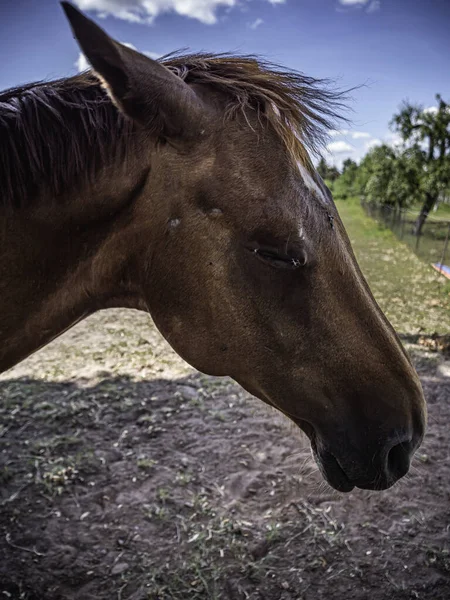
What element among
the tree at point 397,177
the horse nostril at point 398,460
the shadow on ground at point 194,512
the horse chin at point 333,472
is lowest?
the shadow on ground at point 194,512

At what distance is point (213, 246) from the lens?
1510 millimetres

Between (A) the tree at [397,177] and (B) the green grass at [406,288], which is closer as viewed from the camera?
(B) the green grass at [406,288]

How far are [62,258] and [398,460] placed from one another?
1.37 m

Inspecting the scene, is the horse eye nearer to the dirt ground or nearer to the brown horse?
the brown horse

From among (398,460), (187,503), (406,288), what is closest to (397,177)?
(406,288)

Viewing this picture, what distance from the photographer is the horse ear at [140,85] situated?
3.84ft

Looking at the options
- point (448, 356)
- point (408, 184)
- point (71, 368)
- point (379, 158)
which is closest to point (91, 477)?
point (71, 368)

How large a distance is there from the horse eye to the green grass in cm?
560

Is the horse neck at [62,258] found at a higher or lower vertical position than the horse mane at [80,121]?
lower

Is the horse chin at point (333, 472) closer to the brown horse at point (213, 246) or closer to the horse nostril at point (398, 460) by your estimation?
the brown horse at point (213, 246)

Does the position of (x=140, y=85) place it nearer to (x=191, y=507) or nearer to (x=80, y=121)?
(x=80, y=121)

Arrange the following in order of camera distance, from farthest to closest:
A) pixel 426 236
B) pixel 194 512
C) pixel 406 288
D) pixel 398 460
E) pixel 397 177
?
pixel 397 177 < pixel 426 236 < pixel 406 288 < pixel 194 512 < pixel 398 460

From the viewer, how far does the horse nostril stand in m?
1.58

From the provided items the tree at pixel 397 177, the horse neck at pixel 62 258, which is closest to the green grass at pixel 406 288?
the horse neck at pixel 62 258
